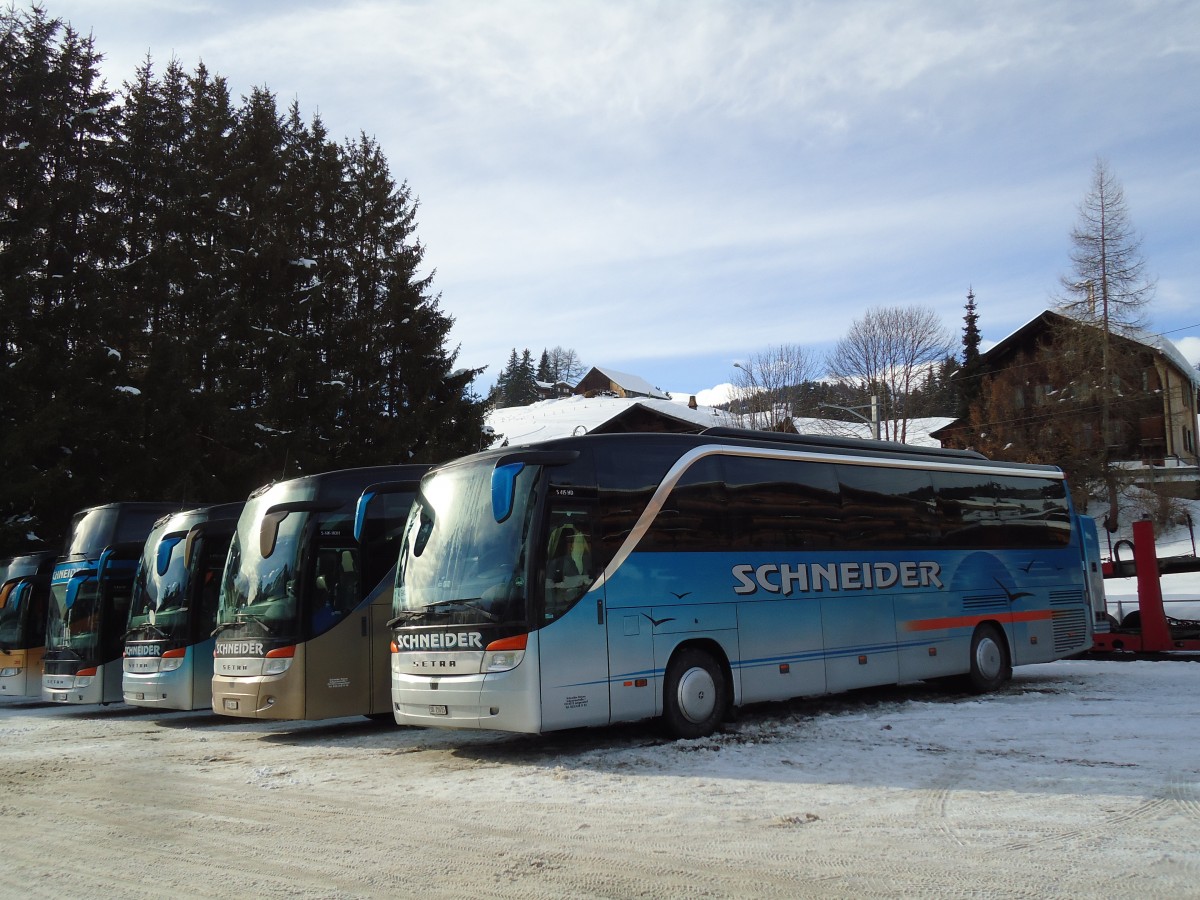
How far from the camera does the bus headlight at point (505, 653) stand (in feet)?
31.9

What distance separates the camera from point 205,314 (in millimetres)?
32875

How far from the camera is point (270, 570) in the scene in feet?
42.9

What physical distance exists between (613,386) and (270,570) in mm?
100004

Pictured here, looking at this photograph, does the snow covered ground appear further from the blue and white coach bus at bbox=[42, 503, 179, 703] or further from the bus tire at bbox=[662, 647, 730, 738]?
the blue and white coach bus at bbox=[42, 503, 179, 703]

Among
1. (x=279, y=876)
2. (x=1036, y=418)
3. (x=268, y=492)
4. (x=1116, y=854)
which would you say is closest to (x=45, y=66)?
(x=268, y=492)

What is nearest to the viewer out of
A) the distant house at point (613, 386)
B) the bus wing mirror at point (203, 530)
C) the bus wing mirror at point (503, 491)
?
the bus wing mirror at point (503, 491)

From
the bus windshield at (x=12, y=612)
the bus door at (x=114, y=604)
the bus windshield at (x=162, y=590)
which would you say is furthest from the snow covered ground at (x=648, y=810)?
the bus windshield at (x=12, y=612)

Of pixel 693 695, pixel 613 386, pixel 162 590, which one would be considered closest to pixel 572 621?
pixel 693 695

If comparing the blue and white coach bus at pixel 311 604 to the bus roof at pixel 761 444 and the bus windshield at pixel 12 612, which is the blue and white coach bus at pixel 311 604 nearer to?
the bus roof at pixel 761 444

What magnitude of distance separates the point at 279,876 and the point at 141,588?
37.8 feet

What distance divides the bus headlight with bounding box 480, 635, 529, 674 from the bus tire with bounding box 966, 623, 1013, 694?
8.00 m

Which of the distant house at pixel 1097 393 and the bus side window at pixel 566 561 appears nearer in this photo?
the bus side window at pixel 566 561

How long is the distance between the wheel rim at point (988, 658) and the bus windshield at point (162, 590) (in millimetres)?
11634

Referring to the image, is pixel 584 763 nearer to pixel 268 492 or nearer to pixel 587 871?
pixel 587 871
